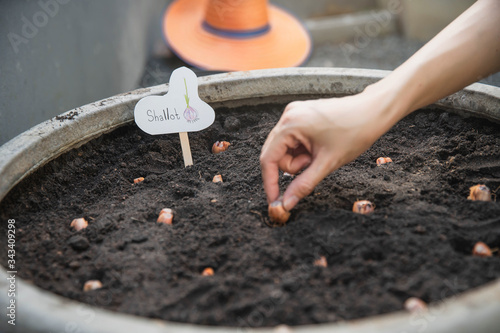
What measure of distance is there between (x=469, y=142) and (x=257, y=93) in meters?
0.62

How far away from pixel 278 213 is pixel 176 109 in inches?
17.6

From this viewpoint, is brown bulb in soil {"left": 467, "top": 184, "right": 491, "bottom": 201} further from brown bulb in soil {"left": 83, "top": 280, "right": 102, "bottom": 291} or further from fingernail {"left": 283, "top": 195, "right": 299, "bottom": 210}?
brown bulb in soil {"left": 83, "top": 280, "right": 102, "bottom": 291}

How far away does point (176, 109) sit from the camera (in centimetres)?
123

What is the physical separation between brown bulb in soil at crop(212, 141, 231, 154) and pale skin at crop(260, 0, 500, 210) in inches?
15.3

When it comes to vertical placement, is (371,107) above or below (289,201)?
above

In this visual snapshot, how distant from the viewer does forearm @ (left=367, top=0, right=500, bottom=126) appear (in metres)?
0.92

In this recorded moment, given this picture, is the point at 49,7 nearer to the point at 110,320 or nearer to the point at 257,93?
the point at 257,93

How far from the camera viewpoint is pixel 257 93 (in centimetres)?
142

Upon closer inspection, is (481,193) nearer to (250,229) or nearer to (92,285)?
(250,229)

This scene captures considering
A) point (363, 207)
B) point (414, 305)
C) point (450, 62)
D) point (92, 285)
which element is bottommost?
point (414, 305)

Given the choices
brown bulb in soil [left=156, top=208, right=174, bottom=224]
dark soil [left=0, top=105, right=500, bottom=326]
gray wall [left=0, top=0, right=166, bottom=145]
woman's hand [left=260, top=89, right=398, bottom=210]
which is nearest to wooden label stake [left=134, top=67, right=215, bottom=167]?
dark soil [left=0, top=105, right=500, bottom=326]

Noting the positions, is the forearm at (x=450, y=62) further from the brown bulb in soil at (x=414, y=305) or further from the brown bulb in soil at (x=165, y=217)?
the brown bulb in soil at (x=165, y=217)

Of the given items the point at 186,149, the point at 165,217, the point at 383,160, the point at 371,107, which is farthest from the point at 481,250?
the point at 186,149

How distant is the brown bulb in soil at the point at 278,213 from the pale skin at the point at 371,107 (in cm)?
1
